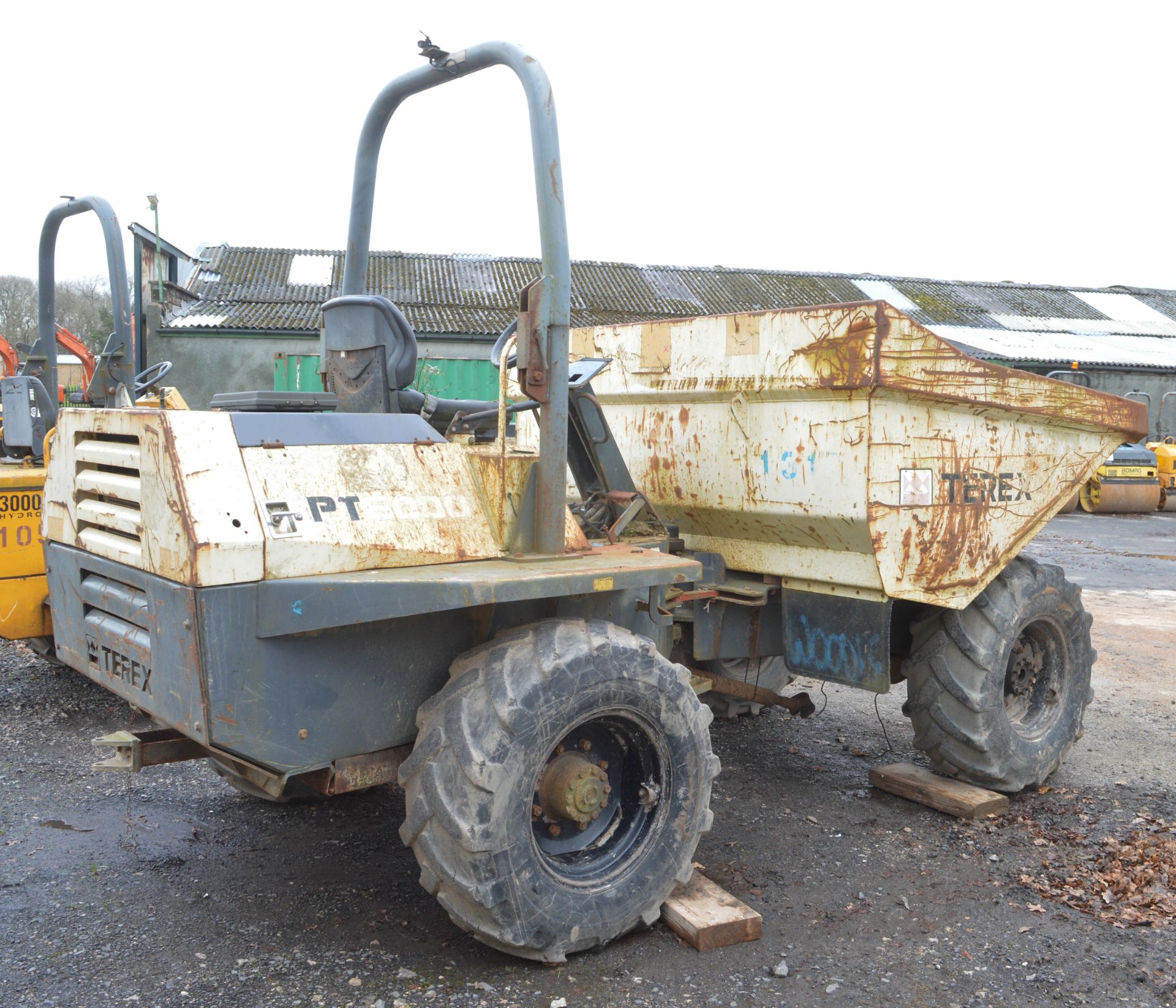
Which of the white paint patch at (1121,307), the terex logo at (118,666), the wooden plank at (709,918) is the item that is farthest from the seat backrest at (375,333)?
the white paint patch at (1121,307)

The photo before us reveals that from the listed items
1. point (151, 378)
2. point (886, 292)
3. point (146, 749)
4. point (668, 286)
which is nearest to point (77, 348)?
point (151, 378)

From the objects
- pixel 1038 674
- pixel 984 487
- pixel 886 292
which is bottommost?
pixel 1038 674

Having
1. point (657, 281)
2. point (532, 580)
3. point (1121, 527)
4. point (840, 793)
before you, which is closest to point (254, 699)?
point (532, 580)

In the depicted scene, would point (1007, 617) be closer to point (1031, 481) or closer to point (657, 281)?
point (1031, 481)

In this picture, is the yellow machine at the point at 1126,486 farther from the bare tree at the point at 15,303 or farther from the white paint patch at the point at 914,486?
the bare tree at the point at 15,303

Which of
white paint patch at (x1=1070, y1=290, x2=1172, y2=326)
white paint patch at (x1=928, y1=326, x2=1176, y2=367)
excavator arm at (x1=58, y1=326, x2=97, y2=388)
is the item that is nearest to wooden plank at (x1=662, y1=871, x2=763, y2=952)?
excavator arm at (x1=58, y1=326, x2=97, y2=388)

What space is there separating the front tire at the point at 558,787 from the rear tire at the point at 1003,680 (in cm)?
149

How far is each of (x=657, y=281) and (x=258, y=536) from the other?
23683 mm

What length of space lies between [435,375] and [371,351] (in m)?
16.0

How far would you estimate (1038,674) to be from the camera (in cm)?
489

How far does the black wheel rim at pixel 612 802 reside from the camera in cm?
Answer: 328

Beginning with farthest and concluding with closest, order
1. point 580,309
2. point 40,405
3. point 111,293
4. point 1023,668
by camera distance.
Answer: point 580,309, point 40,405, point 111,293, point 1023,668

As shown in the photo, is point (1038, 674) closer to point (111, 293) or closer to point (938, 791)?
point (938, 791)

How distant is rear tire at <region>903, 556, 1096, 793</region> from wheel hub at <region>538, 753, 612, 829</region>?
6.08 ft
